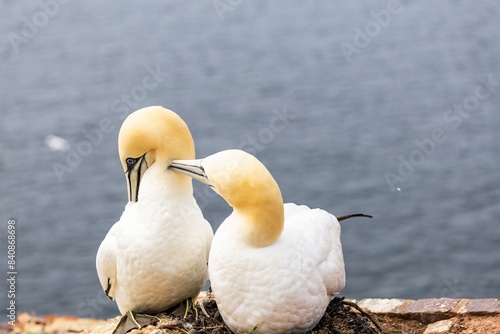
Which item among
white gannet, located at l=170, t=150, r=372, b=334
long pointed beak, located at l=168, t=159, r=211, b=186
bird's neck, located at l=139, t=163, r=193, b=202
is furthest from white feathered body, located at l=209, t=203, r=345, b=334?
bird's neck, located at l=139, t=163, r=193, b=202

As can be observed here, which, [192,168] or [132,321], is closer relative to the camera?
[192,168]

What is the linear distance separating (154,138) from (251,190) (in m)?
0.50

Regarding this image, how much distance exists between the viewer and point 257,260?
2.61 metres

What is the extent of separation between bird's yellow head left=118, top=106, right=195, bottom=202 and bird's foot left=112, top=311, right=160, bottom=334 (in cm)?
56

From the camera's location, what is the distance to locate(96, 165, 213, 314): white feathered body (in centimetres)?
287

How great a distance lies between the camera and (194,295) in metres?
→ 3.06

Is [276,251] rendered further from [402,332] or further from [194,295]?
[402,332]

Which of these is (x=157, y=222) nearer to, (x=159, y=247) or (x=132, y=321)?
(x=159, y=247)

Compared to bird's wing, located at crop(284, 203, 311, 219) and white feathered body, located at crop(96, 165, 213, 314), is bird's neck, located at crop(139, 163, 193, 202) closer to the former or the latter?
white feathered body, located at crop(96, 165, 213, 314)

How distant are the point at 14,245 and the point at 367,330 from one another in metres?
2.57

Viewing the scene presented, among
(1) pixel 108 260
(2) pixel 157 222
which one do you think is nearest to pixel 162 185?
(2) pixel 157 222

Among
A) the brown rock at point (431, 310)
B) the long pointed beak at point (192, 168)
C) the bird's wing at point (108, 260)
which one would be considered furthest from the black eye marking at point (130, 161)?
the brown rock at point (431, 310)

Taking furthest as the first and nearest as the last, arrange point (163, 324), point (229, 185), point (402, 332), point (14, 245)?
1. point (14, 245)
2. point (402, 332)
3. point (163, 324)
4. point (229, 185)

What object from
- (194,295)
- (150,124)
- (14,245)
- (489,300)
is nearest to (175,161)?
(150,124)
